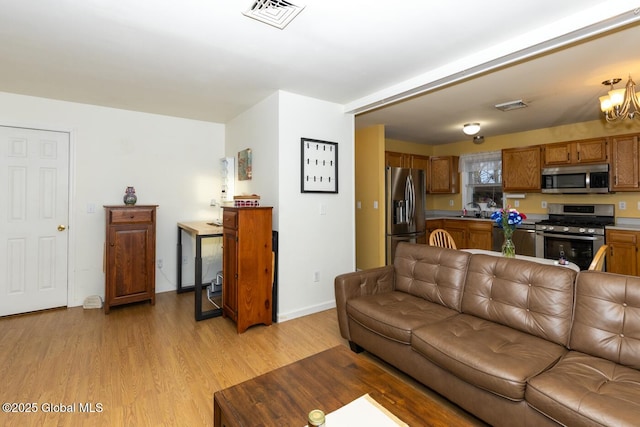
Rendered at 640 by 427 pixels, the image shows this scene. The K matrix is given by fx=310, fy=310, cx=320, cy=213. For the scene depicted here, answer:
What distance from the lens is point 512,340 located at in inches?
72.4

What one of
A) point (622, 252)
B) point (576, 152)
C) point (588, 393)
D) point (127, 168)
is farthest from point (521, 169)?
point (127, 168)

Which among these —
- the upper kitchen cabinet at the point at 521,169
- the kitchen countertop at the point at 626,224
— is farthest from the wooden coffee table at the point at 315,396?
the upper kitchen cabinet at the point at 521,169

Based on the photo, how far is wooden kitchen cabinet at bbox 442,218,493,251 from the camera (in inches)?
210

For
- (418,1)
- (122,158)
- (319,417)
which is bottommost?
(319,417)

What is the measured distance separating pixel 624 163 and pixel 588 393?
14.0 feet

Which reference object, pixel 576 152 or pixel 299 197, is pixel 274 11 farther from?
pixel 576 152

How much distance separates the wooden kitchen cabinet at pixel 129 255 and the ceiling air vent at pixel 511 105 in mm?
4371

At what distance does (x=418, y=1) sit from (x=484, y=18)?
1.65 ft

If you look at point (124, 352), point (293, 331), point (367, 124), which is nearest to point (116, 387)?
point (124, 352)

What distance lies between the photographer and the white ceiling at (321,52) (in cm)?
190

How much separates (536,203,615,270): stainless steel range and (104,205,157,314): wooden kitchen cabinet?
538 cm

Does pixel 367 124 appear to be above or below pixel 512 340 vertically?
above

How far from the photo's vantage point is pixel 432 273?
2590 mm

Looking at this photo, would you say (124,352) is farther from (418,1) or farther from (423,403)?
(418,1)
